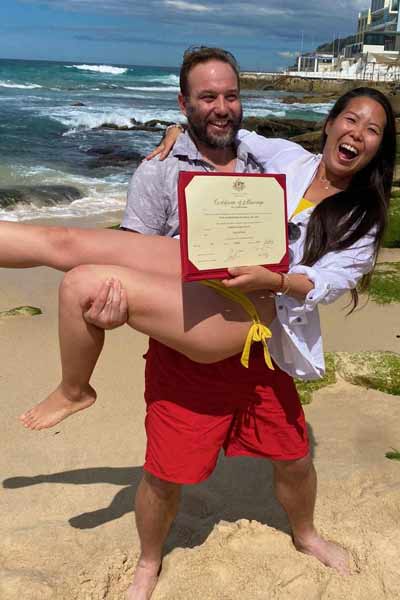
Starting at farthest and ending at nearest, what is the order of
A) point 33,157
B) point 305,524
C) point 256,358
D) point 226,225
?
1. point 33,157
2. point 305,524
3. point 256,358
4. point 226,225

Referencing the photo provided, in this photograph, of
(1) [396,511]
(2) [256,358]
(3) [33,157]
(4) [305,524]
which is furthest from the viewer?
(3) [33,157]

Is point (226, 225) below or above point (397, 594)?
above

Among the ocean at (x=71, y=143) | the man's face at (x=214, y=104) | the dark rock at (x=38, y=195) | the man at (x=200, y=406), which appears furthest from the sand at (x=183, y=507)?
the dark rock at (x=38, y=195)

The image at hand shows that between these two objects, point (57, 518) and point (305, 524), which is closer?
point (305, 524)

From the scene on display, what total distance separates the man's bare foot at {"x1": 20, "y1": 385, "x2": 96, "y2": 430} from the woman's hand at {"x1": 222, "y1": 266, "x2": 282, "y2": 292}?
0.89 m

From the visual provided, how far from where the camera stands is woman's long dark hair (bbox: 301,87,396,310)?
2529 mm

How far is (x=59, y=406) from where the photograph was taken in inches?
108

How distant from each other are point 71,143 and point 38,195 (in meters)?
10.3

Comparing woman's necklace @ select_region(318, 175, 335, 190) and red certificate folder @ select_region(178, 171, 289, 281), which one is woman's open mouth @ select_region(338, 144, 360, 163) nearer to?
woman's necklace @ select_region(318, 175, 335, 190)

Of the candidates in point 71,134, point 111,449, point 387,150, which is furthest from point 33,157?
point 387,150

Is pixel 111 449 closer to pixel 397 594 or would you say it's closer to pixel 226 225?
pixel 397 594

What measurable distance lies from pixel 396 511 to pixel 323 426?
41.4 inches

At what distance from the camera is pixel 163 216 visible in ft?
9.34

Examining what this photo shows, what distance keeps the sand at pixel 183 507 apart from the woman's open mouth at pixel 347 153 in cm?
184
